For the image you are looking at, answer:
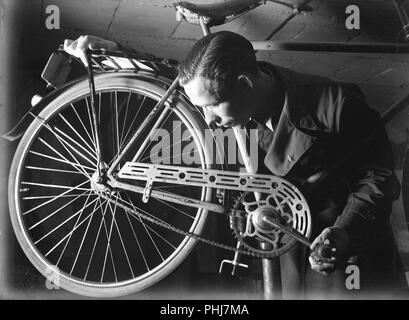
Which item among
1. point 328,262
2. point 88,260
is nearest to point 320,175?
point 328,262

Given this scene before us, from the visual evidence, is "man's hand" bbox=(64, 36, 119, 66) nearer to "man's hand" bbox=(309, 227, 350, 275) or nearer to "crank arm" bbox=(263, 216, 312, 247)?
"crank arm" bbox=(263, 216, 312, 247)

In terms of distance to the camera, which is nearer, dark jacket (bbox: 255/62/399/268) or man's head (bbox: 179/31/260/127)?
man's head (bbox: 179/31/260/127)

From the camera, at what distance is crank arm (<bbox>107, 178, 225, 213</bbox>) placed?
6.15ft

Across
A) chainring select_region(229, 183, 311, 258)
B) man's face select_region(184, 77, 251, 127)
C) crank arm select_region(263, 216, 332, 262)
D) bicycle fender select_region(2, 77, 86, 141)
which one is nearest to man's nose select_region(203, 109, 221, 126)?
man's face select_region(184, 77, 251, 127)

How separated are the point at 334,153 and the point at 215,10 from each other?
2.33ft

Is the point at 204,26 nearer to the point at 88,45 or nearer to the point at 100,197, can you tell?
the point at 88,45

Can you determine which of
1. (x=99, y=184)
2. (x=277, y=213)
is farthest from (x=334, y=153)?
(x=99, y=184)

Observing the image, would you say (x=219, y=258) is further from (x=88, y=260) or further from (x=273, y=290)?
(x=88, y=260)

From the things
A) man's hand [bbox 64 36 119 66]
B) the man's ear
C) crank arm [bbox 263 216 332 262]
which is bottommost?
crank arm [bbox 263 216 332 262]

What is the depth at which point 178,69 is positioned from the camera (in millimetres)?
1907

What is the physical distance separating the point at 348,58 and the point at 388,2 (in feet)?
1.00

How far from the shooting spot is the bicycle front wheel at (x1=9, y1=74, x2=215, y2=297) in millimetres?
1926

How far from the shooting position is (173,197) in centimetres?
189

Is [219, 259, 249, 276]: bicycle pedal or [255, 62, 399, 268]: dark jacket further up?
[255, 62, 399, 268]: dark jacket
